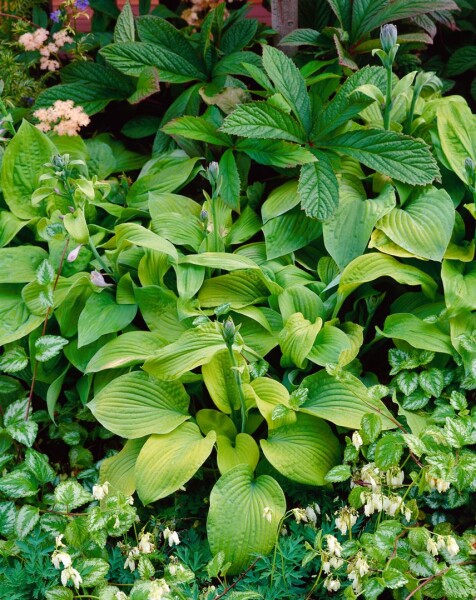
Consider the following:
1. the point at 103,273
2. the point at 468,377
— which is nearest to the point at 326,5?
the point at 103,273

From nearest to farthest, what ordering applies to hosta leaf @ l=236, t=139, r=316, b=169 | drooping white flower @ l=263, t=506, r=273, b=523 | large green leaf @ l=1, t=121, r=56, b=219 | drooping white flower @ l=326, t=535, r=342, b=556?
drooping white flower @ l=326, t=535, r=342, b=556 < drooping white flower @ l=263, t=506, r=273, b=523 < hosta leaf @ l=236, t=139, r=316, b=169 < large green leaf @ l=1, t=121, r=56, b=219

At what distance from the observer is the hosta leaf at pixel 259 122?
2.00 metres

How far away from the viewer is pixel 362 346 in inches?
78.2

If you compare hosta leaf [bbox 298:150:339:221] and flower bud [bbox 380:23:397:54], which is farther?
hosta leaf [bbox 298:150:339:221]

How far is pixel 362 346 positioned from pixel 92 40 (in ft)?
5.35

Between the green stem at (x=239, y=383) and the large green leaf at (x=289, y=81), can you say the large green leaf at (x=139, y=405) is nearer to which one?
the green stem at (x=239, y=383)

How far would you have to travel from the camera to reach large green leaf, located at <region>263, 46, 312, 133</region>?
2084mm

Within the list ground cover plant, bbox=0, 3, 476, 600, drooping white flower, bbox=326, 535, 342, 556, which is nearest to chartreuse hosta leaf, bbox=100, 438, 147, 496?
ground cover plant, bbox=0, 3, 476, 600

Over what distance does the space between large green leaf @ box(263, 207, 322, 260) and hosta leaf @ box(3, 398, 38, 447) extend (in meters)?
0.79

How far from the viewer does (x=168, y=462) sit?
1.69 metres

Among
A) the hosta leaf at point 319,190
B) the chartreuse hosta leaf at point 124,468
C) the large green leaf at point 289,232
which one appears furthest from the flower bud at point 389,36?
the chartreuse hosta leaf at point 124,468

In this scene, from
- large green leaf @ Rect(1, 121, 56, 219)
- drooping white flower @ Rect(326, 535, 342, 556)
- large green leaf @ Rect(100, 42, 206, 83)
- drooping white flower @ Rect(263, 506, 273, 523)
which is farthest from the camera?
large green leaf @ Rect(100, 42, 206, 83)

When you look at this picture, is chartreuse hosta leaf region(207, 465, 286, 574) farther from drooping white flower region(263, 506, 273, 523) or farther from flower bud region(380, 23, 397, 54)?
flower bud region(380, 23, 397, 54)

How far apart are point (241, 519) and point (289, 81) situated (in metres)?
1.24
